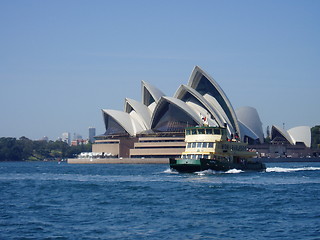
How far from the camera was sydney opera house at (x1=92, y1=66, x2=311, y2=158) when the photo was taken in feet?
424

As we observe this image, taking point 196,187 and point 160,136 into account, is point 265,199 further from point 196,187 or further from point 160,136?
point 160,136

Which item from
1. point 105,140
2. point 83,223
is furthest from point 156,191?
point 105,140

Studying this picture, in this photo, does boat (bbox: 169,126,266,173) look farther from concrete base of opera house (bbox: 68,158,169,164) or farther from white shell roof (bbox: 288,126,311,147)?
white shell roof (bbox: 288,126,311,147)

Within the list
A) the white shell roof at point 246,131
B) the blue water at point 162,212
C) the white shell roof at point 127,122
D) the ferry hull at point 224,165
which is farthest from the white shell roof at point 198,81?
the blue water at point 162,212

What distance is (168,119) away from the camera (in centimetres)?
13412

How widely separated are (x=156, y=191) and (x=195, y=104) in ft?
296

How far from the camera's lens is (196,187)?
43.7 metres

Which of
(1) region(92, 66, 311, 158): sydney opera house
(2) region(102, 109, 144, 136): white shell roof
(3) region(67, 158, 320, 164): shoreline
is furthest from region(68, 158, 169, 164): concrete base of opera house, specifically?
(2) region(102, 109, 144, 136): white shell roof

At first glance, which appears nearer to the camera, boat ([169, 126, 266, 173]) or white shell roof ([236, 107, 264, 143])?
boat ([169, 126, 266, 173])

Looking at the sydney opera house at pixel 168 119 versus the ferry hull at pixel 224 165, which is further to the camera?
the sydney opera house at pixel 168 119

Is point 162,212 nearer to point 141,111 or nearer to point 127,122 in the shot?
point 141,111

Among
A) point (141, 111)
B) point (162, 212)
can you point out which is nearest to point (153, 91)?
point (141, 111)

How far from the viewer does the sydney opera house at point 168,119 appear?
129 metres

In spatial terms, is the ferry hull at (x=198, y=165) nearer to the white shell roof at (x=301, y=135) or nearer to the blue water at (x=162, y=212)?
the blue water at (x=162, y=212)
